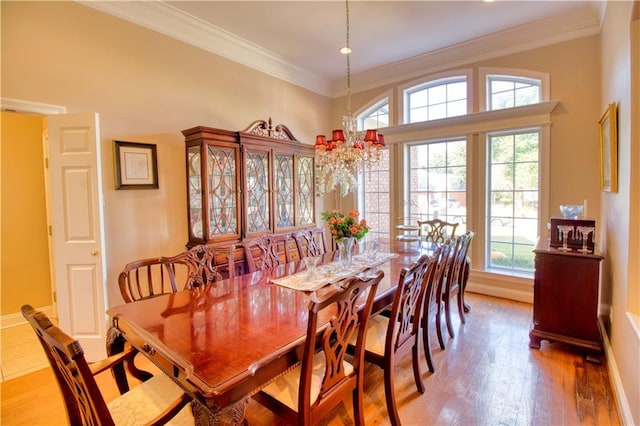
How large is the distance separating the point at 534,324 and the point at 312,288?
2174 mm

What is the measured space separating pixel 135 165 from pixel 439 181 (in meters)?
3.98

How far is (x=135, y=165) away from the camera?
3.12 meters

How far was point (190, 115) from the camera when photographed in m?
3.58

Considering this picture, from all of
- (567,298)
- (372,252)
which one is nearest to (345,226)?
(372,252)

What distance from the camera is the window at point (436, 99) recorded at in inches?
173

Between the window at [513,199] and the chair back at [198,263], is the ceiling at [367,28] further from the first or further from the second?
the chair back at [198,263]

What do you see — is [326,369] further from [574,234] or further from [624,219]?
[574,234]

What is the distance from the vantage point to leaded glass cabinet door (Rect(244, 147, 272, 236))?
367cm

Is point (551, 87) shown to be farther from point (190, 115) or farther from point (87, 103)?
point (87, 103)

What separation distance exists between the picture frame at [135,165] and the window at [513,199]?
13.7 feet

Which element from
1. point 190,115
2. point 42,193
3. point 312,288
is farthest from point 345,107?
point 42,193

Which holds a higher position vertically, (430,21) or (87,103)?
(430,21)

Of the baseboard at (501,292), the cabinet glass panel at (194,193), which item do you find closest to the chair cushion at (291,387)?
the cabinet glass panel at (194,193)

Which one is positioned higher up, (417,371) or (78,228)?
(78,228)
